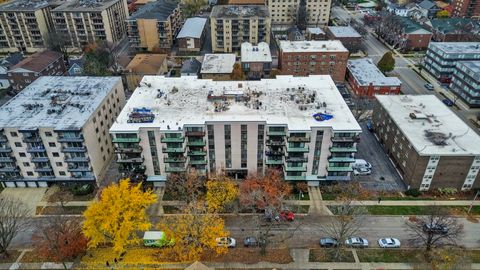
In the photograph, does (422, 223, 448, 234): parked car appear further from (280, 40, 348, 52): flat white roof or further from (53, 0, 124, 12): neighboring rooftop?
(53, 0, 124, 12): neighboring rooftop

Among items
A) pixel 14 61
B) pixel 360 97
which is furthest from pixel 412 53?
pixel 14 61

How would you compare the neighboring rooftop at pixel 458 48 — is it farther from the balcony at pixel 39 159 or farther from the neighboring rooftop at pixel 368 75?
the balcony at pixel 39 159

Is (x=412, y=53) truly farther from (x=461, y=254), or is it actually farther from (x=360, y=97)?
(x=461, y=254)

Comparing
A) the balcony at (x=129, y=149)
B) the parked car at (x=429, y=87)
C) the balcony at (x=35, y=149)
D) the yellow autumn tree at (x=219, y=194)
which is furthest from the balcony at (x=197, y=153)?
the parked car at (x=429, y=87)

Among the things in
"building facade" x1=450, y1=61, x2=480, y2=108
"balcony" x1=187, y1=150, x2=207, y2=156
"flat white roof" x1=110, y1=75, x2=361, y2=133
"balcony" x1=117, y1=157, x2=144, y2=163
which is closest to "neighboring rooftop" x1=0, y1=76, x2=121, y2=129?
"flat white roof" x1=110, y1=75, x2=361, y2=133

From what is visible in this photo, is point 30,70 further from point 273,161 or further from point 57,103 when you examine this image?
point 273,161

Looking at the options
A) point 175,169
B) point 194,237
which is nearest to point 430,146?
point 194,237

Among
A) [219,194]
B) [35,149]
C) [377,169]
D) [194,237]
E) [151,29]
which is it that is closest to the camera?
[194,237]
